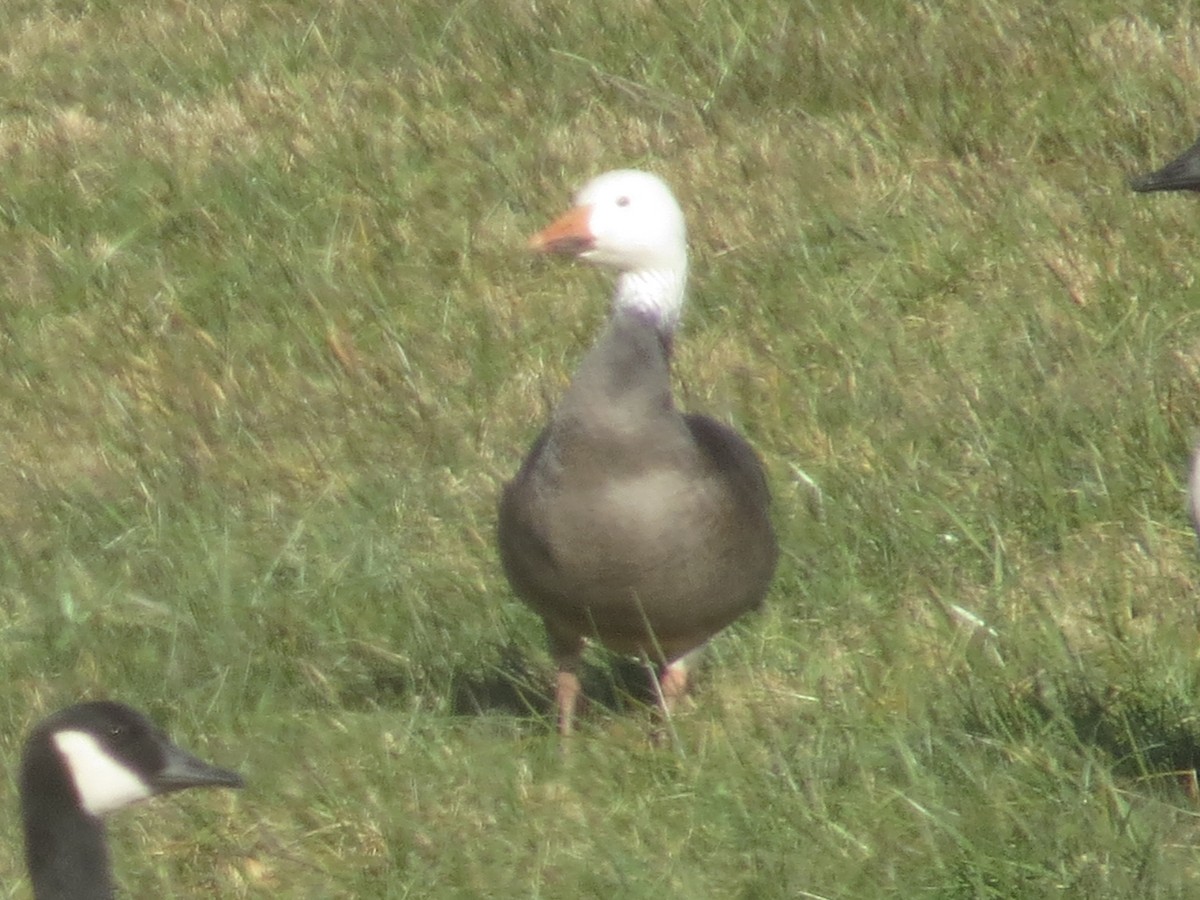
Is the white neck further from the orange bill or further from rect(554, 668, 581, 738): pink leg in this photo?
rect(554, 668, 581, 738): pink leg

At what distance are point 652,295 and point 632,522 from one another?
0.73 m

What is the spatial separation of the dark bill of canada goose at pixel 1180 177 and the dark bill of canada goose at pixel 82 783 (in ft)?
7.75

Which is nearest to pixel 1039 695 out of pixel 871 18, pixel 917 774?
pixel 917 774

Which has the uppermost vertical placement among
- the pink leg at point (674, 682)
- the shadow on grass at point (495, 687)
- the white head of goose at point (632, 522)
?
the white head of goose at point (632, 522)

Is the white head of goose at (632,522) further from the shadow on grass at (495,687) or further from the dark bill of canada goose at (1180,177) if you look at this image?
the dark bill of canada goose at (1180,177)

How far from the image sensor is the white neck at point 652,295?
20.7 feet

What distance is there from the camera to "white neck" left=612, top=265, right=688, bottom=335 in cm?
632

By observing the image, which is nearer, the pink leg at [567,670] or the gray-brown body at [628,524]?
the gray-brown body at [628,524]

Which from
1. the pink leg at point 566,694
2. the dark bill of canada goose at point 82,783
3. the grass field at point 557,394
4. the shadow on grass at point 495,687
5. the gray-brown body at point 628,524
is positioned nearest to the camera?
the dark bill of canada goose at point 82,783

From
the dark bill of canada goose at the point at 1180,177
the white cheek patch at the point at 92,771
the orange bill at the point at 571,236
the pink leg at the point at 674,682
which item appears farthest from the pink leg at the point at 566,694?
the dark bill of canada goose at the point at 1180,177

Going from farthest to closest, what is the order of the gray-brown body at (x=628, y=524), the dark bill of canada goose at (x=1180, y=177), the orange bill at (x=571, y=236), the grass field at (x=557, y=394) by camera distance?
1. the orange bill at (x=571, y=236)
2. the gray-brown body at (x=628, y=524)
3. the dark bill of canada goose at (x=1180, y=177)
4. the grass field at (x=557, y=394)

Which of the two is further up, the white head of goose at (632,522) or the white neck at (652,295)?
the white neck at (652,295)

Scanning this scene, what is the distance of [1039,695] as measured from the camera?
17.3ft

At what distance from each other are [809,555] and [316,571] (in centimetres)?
140
